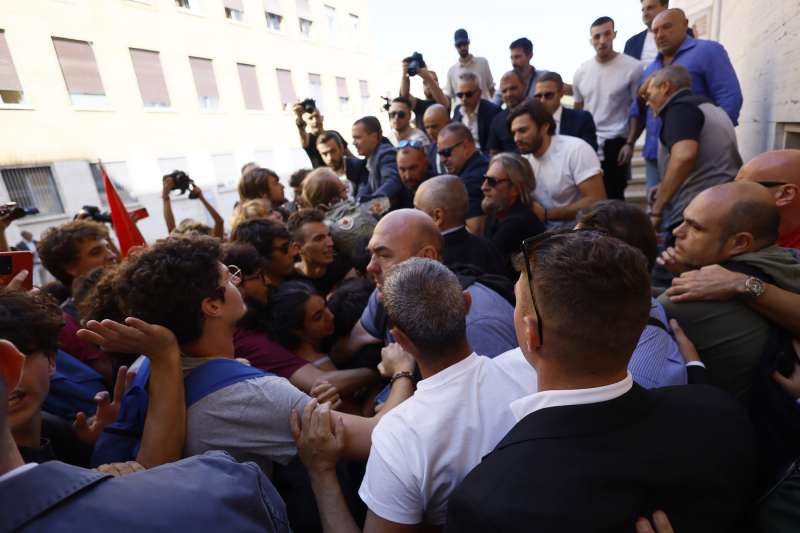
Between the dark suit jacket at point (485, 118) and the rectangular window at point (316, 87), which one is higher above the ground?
the rectangular window at point (316, 87)

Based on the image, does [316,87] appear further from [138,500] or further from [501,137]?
[138,500]

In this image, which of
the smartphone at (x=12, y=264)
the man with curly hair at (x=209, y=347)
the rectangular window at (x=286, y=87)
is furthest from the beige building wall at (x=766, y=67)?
the rectangular window at (x=286, y=87)

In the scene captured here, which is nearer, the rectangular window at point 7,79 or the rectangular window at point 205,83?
the rectangular window at point 7,79

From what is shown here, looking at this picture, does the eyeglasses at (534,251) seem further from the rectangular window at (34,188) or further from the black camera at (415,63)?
the rectangular window at (34,188)

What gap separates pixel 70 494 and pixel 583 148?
3763 mm

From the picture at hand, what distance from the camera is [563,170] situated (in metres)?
3.59

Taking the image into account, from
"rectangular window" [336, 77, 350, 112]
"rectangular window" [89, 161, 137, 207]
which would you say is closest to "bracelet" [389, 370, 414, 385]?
"rectangular window" [89, 161, 137, 207]

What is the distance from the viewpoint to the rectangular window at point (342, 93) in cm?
2709

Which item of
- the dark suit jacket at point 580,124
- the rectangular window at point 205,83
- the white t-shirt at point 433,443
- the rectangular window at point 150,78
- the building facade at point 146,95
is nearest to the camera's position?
the white t-shirt at point 433,443

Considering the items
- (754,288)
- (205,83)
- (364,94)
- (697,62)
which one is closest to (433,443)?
(754,288)

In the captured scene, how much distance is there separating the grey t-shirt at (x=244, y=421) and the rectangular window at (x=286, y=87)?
23.7 metres

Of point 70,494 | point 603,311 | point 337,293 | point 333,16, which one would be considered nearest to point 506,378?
point 603,311

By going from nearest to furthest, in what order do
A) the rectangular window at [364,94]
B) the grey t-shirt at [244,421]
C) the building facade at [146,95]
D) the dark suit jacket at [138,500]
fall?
the dark suit jacket at [138,500]
the grey t-shirt at [244,421]
the building facade at [146,95]
the rectangular window at [364,94]

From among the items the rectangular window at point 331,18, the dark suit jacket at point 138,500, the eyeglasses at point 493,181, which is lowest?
the dark suit jacket at point 138,500
